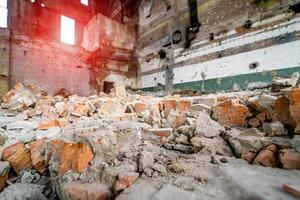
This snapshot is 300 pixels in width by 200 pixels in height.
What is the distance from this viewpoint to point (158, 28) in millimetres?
11414

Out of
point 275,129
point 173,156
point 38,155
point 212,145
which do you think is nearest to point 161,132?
point 173,156

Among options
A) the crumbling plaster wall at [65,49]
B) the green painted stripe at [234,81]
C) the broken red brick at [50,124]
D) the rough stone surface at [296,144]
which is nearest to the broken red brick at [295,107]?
the rough stone surface at [296,144]

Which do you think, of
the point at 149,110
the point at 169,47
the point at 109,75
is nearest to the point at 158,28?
the point at 169,47

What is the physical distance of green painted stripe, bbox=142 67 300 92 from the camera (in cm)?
677

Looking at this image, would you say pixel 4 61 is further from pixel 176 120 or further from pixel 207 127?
pixel 207 127

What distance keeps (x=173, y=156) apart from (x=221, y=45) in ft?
23.6

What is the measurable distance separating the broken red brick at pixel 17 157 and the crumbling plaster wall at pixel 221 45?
747 centimetres

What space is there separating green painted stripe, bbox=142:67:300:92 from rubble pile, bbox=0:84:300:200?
4392mm

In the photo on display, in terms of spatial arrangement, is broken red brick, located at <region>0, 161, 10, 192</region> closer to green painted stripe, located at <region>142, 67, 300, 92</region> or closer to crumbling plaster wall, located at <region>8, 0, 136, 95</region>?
crumbling plaster wall, located at <region>8, 0, 136, 95</region>

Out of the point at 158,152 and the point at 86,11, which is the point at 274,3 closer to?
the point at 158,152

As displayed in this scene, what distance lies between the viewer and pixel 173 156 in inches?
105

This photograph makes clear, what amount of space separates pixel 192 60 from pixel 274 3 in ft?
12.6

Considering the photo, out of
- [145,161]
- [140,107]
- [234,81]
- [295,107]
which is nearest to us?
[145,161]

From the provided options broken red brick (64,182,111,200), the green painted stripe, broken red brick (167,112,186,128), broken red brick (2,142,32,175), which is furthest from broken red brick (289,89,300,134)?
the green painted stripe
